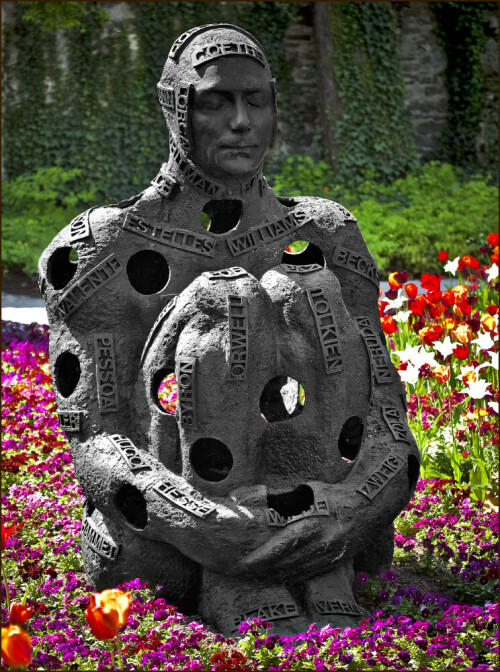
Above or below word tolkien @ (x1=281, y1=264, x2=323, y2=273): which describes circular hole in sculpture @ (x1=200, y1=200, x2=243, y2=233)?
above

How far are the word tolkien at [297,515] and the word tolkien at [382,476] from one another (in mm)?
163

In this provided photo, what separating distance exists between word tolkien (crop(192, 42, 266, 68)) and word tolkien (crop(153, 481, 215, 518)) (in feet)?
5.25

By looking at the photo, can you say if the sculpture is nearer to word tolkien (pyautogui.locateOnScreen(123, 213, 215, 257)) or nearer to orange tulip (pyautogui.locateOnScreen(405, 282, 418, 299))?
word tolkien (pyautogui.locateOnScreen(123, 213, 215, 257))

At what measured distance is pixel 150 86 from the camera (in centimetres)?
1361

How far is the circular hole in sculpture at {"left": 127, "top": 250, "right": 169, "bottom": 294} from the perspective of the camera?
3697mm

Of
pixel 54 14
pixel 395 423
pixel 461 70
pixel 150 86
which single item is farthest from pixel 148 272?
pixel 461 70

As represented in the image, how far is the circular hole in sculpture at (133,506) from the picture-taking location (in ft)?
11.4

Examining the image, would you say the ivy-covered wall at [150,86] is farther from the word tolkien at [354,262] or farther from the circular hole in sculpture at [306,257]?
the word tolkien at [354,262]

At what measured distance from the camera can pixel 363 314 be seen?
3.76 m

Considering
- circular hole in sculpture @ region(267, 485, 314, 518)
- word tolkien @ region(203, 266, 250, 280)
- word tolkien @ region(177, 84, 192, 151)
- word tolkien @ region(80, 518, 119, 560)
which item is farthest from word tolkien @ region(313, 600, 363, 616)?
word tolkien @ region(177, 84, 192, 151)

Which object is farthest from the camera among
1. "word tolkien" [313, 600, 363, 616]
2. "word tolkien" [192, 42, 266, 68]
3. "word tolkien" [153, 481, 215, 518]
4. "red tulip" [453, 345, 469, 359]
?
"red tulip" [453, 345, 469, 359]

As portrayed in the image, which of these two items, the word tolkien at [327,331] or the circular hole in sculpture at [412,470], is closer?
the word tolkien at [327,331]

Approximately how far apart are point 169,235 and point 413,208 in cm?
980

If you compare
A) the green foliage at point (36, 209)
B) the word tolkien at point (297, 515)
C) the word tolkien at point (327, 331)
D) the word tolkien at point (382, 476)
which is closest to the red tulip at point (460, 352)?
the word tolkien at point (382, 476)
